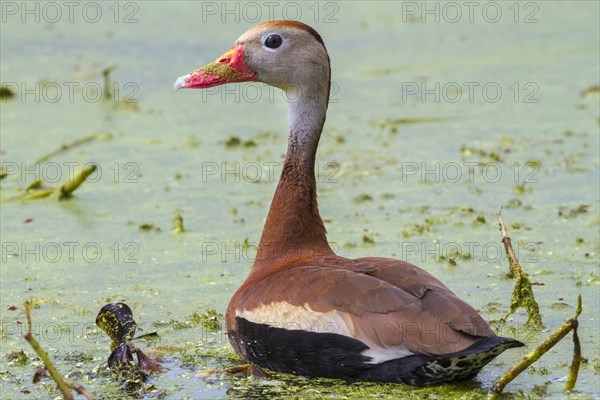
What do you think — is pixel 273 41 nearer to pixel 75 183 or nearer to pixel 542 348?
pixel 542 348

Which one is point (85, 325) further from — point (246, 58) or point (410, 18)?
point (410, 18)

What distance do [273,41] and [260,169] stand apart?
2.53 metres

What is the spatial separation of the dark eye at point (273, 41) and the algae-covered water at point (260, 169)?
1.28 metres

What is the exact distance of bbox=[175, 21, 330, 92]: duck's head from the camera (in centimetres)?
532

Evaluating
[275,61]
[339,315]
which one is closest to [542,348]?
[339,315]

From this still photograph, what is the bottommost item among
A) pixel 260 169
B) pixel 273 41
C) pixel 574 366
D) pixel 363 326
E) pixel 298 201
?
pixel 574 366

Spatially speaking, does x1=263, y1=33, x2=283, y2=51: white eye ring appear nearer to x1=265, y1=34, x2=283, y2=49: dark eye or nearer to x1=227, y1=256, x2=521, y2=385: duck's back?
x1=265, y1=34, x2=283, y2=49: dark eye

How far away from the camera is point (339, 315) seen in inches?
Result: 170

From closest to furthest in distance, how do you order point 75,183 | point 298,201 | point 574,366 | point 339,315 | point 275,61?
1. point 574,366
2. point 339,315
3. point 298,201
4. point 275,61
5. point 75,183

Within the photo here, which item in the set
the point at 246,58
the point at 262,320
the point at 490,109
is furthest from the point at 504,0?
the point at 262,320

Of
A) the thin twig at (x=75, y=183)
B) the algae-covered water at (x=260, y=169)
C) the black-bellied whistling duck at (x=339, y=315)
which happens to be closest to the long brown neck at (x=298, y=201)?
the black-bellied whistling duck at (x=339, y=315)

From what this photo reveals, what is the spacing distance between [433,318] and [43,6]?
8453mm

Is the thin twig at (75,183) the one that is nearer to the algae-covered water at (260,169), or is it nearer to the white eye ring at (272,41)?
the algae-covered water at (260,169)

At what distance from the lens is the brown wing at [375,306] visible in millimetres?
4168
